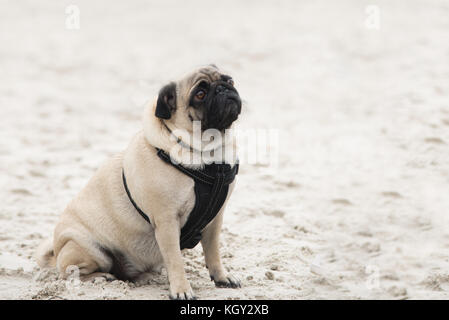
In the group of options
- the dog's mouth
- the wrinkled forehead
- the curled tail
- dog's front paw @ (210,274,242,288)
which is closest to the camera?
the dog's mouth

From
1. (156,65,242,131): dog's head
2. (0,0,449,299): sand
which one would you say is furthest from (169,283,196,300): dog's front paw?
(156,65,242,131): dog's head

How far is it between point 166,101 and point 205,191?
61cm

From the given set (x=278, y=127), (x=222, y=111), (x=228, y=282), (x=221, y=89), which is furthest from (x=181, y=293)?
(x=278, y=127)

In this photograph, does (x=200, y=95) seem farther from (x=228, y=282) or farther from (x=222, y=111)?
(x=228, y=282)

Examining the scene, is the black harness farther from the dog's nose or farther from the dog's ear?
the dog's nose

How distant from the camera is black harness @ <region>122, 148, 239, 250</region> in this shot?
3434 millimetres

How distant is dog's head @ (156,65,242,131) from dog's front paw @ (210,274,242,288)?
1039 mm

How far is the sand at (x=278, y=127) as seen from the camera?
414cm

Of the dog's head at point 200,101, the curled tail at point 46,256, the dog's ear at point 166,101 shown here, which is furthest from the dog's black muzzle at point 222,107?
the curled tail at point 46,256

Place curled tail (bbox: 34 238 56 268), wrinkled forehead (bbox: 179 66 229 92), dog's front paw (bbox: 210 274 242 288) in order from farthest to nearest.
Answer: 1. curled tail (bbox: 34 238 56 268)
2. dog's front paw (bbox: 210 274 242 288)
3. wrinkled forehead (bbox: 179 66 229 92)

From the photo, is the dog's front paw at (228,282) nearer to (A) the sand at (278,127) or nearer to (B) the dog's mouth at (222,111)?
(A) the sand at (278,127)

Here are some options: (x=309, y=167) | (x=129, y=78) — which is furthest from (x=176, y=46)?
(x=309, y=167)

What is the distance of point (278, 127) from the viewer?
7.59 m
